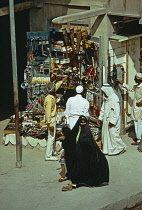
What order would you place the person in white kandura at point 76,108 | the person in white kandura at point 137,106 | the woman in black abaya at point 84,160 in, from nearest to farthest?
1. the woman in black abaya at point 84,160
2. the person in white kandura at point 76,108
3. the person in white kandura at point 137,106

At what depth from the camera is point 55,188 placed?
8.11 meters

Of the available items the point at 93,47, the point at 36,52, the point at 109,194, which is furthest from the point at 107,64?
the point at 109,194

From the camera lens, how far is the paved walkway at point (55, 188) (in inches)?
292

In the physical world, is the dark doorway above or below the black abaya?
above

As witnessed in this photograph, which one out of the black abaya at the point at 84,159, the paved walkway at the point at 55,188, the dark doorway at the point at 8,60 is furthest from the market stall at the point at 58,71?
the dark doorway at the point at 8,60

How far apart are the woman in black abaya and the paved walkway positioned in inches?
6.8

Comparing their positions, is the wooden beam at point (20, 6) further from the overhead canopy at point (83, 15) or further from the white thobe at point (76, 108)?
the white thobe at point (76, 108)

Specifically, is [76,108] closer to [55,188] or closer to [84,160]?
[84,160]

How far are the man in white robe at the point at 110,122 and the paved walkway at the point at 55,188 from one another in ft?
0.78

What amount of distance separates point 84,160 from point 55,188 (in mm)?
792

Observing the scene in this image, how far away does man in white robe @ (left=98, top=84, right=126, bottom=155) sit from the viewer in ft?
31.8

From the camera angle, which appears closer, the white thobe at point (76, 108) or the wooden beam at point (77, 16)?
the white thobe at point (76, 108)

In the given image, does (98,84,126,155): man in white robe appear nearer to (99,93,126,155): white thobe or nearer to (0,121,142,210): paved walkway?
(99,93,126,155): white thobe

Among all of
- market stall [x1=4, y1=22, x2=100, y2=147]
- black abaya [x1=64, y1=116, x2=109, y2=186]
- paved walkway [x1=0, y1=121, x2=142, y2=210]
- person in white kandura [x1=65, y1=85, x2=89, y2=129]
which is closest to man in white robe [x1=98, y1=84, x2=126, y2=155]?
paved walkway [x1=0, y1=121, x2=142, y2=210]
